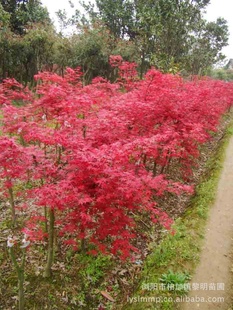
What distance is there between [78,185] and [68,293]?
238cm

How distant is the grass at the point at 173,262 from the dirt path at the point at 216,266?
163 millimetres

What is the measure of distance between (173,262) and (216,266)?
913mm

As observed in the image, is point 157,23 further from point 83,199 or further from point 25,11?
point 83,199

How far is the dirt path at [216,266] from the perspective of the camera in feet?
13.3

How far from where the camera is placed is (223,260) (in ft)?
16.1

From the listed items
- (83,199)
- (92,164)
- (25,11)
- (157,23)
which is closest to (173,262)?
(83,199)

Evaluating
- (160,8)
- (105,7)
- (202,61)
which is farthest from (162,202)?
(202,61)

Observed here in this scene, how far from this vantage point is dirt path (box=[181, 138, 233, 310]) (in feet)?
13.3

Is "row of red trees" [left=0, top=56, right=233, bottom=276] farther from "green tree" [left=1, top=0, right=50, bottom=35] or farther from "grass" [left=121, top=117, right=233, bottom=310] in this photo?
"green tree" [left=1, top=0, right=50, bottom=35]

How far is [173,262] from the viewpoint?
4.78 metres

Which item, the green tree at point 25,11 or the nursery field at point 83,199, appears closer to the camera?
the nursery field at point 83,199

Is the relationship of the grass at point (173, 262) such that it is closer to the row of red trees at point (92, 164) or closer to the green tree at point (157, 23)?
the row of red trees at point (92, 164)

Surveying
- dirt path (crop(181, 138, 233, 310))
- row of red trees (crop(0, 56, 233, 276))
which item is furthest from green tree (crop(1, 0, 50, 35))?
dirt path (crop(181, 138, 233, 310))

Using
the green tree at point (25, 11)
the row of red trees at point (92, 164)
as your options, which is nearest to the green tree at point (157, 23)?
the green tree at point (25, 11)
